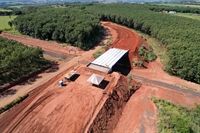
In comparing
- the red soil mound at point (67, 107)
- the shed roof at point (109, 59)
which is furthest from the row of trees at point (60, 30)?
the red soil mound at point (67, 107)

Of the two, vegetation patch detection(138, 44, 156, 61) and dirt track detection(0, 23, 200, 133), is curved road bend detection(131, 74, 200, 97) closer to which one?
dirt track detection(0, 23, 200, 133)

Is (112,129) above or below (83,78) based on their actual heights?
below

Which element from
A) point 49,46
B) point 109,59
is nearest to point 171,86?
point 109,59

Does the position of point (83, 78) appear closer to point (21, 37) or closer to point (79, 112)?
point (79, 112)

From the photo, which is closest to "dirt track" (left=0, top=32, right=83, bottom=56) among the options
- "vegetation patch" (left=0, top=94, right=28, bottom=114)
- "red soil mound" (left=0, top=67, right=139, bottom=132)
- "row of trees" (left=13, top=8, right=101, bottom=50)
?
"row of trees" (left=13, top=8, right=101, bottom=50)

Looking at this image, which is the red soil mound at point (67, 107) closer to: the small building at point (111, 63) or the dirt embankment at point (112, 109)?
the dirt embankment at point (112, 109)

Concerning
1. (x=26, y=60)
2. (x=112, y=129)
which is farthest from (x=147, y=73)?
(x=26, y=60)
